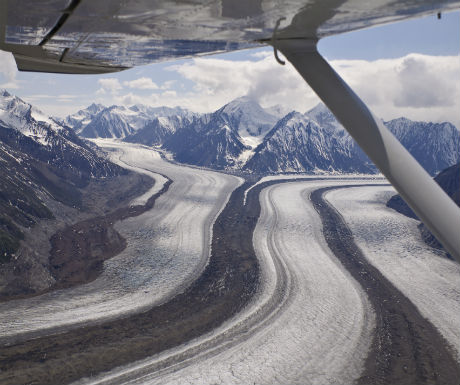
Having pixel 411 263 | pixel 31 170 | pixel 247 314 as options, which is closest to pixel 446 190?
pixel 411 263

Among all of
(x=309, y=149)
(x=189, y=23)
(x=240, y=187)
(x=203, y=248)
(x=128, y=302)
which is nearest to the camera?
(x=189, y=23)

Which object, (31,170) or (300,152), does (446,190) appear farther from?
(31,170)

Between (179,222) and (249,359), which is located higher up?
(179,222)

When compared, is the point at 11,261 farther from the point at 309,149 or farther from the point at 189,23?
the point at 309,149

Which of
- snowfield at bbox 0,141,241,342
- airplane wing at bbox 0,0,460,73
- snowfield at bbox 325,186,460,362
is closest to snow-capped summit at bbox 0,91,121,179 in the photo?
snowfield at bbox 0,141,241,342

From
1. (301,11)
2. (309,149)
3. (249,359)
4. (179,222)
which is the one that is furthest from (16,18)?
(309,149)
